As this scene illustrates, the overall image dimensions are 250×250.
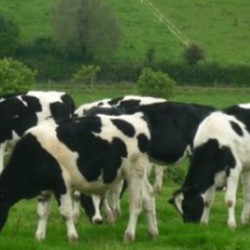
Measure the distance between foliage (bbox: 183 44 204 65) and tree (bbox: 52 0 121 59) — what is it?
8.32 metres

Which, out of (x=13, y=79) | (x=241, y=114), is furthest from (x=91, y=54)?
(x=241, y=114)

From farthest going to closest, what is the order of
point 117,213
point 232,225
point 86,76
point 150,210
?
point 86,76
point 117,213
point 232,225
point 150,210

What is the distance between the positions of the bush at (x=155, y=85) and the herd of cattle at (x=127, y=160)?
160 ft

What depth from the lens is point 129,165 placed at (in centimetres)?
1498

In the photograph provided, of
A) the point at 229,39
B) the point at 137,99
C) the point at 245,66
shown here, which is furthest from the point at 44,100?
the point at 229,39

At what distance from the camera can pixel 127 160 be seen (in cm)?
1494

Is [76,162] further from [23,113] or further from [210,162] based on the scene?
[23,113]

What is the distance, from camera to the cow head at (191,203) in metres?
16.4

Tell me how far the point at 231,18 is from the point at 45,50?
2683 cm

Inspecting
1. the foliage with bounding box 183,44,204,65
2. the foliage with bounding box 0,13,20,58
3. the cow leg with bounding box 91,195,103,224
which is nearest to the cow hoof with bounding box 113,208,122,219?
the cow leg with bounding box 91,195,103,224

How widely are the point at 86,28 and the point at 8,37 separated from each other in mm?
9707

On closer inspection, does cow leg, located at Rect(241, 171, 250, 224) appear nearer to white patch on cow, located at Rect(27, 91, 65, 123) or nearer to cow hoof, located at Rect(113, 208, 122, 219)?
cow hoof, located at Rect(113, 208, 122, 219)

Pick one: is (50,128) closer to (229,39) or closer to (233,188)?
(233,188)

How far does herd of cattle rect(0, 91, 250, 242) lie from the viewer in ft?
47.6
